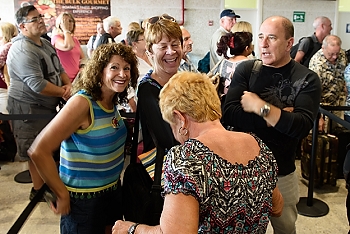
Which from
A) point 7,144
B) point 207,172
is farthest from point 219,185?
point 7,144

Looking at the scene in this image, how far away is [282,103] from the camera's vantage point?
1962 millimetres

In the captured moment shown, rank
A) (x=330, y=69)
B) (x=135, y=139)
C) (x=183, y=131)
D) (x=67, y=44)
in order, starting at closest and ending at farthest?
(x=183, y=131)
(x=135, y=139)
(x=330, y=69)
(x=67, y=44)

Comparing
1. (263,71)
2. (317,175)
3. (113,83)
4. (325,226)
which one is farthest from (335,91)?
(113,83)

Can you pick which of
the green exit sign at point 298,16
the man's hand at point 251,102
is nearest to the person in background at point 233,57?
the man's hand at point 251,102

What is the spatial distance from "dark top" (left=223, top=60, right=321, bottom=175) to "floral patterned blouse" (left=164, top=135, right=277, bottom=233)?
604 millimetres

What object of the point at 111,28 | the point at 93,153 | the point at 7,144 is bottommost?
the point at 7,144

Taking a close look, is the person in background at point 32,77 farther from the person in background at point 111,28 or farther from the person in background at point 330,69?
the person in background at point 330,69

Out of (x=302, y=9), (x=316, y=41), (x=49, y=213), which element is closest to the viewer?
(x=49, y=213)

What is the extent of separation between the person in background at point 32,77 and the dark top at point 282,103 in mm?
1705

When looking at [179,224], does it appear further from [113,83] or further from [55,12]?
[55,12]

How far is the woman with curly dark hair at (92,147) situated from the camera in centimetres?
176

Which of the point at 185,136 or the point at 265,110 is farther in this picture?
the point at 265,110

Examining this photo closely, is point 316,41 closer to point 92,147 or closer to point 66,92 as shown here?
point 66,92

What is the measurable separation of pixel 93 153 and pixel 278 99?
0.96 meters
